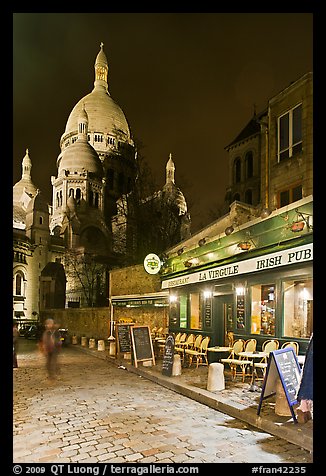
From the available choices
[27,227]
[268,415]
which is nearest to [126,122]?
[27,227]

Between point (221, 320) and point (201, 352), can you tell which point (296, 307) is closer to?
point (221, 320)

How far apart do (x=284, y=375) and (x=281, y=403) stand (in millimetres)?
665

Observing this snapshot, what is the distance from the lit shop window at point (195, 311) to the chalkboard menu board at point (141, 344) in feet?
7.92

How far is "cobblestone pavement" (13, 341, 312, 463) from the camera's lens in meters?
5.78

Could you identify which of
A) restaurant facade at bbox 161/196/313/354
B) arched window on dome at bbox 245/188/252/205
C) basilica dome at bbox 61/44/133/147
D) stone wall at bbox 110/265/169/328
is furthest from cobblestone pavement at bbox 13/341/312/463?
basilica dome at bbox 61/44/133/147

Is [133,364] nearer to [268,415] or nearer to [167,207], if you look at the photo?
[268,415]

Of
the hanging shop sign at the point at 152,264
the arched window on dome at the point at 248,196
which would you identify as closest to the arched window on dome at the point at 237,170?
the arched window on dome at the point at 248,196

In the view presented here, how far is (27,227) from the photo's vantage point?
5900cm

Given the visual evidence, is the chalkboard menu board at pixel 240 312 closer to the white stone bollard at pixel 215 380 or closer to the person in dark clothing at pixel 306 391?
the white stone bollard at pixel 215 380

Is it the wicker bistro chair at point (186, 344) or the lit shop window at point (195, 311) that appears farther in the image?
the lit shop window at point (195, 311)

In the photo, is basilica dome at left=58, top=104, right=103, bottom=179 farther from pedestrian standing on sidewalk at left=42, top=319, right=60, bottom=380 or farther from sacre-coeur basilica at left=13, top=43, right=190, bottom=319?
pedestrian standing on sidewalk at left=42, top=319, right=60, bottom=380

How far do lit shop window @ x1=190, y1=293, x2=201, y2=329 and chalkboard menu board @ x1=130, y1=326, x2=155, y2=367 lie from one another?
241cm

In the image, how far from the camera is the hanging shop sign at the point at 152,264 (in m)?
19.2

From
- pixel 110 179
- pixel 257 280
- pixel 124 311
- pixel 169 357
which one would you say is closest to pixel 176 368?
pixel 169 357
